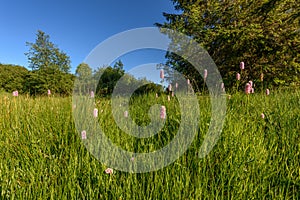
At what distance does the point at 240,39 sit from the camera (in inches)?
270

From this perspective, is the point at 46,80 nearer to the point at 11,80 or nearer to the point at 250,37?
the point at 11,80

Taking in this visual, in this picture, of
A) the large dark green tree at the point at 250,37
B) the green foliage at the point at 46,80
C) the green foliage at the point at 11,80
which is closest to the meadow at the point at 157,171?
the large dark green tree at the point at 250,37

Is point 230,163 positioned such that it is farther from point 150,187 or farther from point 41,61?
point 41,61

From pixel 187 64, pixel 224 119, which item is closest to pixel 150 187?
pixel 224 119

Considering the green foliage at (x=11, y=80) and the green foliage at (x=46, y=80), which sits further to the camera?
the green foliage at (x=11, y=80)

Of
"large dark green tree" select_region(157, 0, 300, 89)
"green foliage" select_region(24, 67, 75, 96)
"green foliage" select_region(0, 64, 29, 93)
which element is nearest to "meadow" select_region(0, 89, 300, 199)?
"large dark green tree" select_region(157, 0, 300, 89)

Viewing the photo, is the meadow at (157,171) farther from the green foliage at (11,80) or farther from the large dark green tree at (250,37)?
the green foliage at (11,80)

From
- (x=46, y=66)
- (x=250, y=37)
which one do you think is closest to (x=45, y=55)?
(x=46, y=66)

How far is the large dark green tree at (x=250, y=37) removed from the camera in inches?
275

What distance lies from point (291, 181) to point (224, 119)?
732 millimetres

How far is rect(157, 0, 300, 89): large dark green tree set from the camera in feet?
22.9

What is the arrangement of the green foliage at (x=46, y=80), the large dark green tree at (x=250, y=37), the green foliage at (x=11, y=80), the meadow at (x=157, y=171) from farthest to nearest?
the green foliage at (x=11, y=80), the green foliage at (x=46, y=80), the large dark green tree at (x=250, y=37), the meadow at (x=157, y=171)

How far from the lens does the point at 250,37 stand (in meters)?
6.96

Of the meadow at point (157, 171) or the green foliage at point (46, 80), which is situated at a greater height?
the green foliage at point (46, 80)
